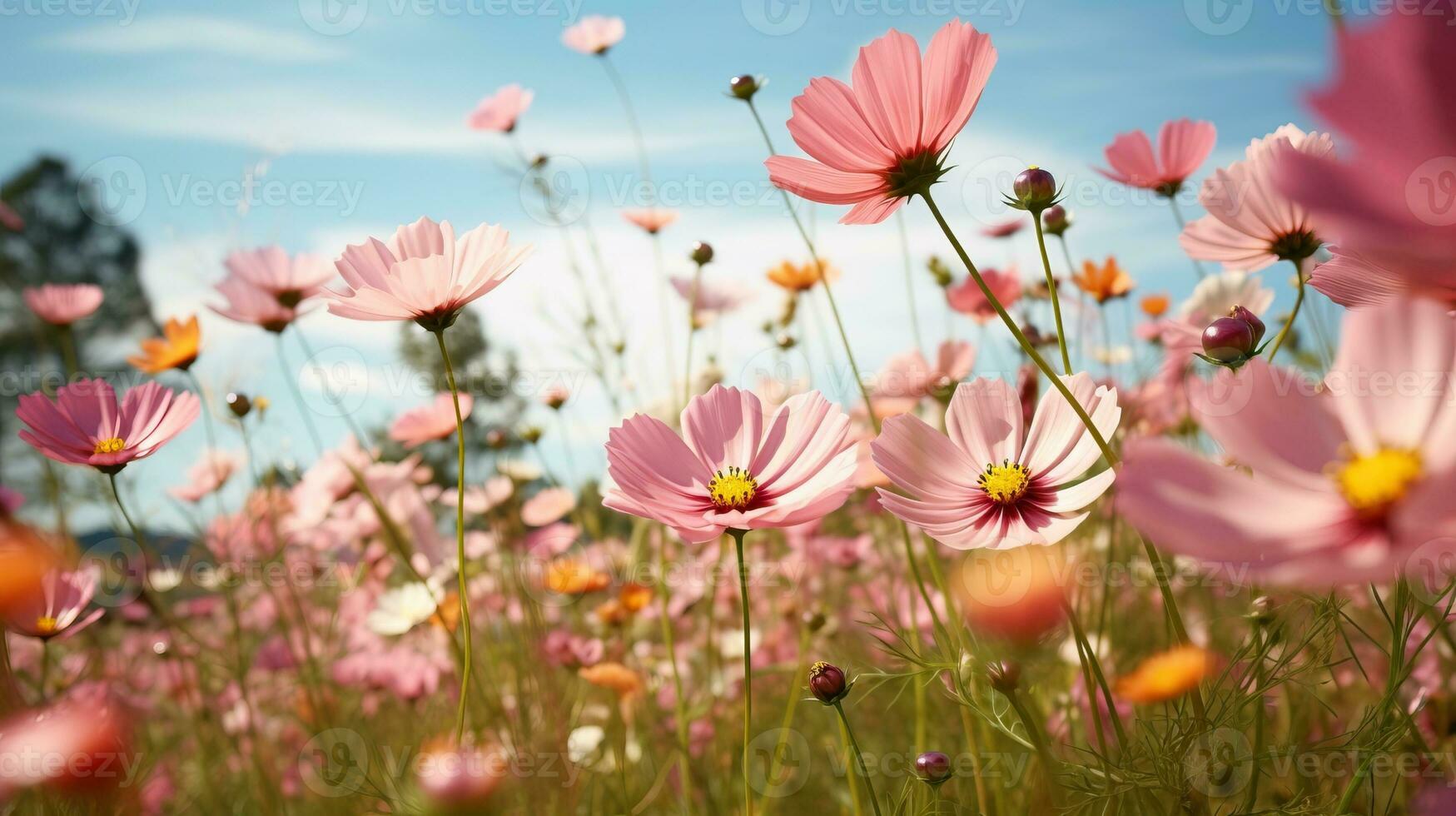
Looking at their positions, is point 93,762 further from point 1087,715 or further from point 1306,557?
point 1087,715

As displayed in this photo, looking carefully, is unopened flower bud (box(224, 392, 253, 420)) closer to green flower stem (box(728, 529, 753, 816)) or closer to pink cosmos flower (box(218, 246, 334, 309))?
pink cosmos flower (box(218, 246, 334, 309))

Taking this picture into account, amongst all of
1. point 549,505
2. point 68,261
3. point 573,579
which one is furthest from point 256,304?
point 68,261

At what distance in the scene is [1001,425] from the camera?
53 centimetres

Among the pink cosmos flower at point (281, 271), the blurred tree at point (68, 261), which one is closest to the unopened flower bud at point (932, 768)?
the pink cosmos flower at point (281, 271)

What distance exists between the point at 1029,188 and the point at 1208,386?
271 mm

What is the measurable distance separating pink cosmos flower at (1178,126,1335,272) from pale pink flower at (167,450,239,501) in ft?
4.87

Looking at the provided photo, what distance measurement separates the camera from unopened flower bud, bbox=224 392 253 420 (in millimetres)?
1037

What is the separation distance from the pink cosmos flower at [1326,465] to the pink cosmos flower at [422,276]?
0.38 m

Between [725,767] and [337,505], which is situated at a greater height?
[337,505]

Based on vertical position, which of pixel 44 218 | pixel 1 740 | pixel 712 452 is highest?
pixel 44 218

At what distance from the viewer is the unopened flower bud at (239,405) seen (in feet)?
3.40

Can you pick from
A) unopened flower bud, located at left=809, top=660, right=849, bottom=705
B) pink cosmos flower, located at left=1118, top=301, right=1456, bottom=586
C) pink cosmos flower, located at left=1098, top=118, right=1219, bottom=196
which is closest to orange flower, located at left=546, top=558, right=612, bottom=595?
unopened flower bud, located at left=809, top=660, right=849, bottom=705

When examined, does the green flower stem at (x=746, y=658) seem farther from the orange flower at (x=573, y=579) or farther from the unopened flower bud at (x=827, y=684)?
the orange flower at (x=573, y=579)

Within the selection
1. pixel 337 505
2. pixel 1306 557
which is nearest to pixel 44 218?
pixel 337 505
